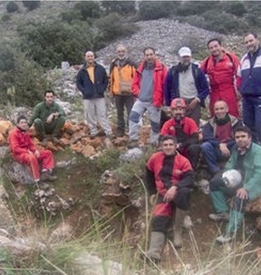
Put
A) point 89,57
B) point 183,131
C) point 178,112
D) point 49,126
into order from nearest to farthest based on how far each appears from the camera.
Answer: point 178,112
point 183,131
point 89,57
point 49,126

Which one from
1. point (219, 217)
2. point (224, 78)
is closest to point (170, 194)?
point (219, 217)

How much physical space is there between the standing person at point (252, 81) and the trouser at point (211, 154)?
2.01 ft

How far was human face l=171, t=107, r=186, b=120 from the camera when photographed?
710 cm

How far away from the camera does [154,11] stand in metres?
47.3

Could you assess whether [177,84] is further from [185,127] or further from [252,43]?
[252,43]

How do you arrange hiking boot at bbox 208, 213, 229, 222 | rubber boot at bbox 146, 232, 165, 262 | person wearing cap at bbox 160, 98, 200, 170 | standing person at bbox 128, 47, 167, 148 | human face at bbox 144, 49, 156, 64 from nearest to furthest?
rubber boot at bbox 146, 232, 165, 262 < hiking boot at bbox 208, 213, 229, 222 < person wearing cap at bbox 160, 98, 200, 170 < human face at bbox 144, 49, 156, 64 < standing person at bbox 128, 47, 167, 148

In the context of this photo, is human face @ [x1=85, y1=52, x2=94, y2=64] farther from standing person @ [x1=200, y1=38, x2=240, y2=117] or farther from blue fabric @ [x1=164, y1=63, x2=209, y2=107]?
standing person @ [x1=200, y1=38, x2=240, y2=117]

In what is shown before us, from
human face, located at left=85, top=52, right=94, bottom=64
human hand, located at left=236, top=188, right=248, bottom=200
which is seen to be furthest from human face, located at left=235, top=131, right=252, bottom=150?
human face, located at left=85, top=52, right=94, bottom=64

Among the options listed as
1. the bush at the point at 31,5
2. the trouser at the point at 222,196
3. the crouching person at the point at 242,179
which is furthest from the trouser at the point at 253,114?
the bush at the point at 31,5

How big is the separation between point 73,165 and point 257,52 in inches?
131

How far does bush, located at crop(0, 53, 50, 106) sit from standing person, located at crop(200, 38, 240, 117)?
7.05 meters

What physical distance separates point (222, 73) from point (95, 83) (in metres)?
2.17

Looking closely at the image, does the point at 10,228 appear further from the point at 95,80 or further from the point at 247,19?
the point at 247,19

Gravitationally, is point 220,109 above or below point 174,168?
above
